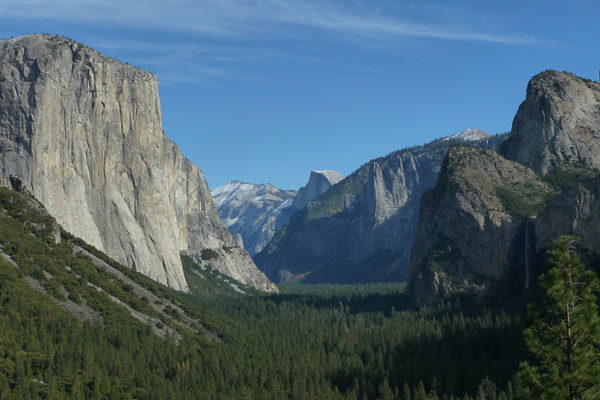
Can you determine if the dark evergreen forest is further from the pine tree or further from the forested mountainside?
the pine tree

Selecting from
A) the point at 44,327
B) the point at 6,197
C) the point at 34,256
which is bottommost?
the point at 44,327

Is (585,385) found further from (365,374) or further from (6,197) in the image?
(6,197)

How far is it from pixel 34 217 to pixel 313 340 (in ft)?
239

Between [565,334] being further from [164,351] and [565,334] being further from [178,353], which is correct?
[178,353]

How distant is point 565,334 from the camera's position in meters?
50.8

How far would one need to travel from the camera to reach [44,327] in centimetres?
14300

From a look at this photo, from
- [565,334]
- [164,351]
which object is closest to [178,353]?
[164,351]

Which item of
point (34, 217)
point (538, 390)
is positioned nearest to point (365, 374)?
point (34, 217)

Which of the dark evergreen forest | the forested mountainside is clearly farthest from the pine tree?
the forested mountainside

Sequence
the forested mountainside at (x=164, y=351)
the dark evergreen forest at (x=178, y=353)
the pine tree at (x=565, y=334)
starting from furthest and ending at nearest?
1. the forested mountainside at (x=164, y=351)
2. the dark evergreen forest at (x=178, y=353)
3. the pine tree at (x=565, y=334)

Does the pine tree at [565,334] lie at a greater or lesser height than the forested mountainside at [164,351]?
greater

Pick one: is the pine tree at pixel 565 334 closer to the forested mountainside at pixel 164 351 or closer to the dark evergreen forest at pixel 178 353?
the dark evergreen forest at pixel 178 353

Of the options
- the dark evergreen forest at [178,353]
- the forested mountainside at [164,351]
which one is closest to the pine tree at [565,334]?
the dark evergreen forest at [178,353]

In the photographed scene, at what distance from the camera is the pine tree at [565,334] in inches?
1943
